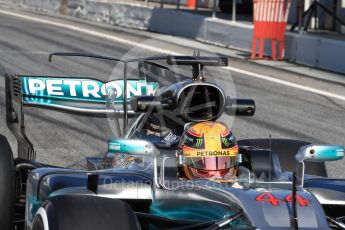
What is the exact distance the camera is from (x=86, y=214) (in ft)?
16.9

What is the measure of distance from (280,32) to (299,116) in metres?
7.39

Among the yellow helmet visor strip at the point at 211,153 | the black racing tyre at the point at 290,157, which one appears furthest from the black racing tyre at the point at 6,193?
the black racing tyre at the point at 290,157

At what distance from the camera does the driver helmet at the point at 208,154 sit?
6.14 metres

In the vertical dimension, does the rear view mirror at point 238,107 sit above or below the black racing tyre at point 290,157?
above

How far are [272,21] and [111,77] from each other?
8.89 meters

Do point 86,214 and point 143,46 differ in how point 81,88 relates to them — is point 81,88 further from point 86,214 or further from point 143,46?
point 143,46

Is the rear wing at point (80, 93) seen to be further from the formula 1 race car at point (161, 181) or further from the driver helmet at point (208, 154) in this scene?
the driver helmet at point (208, 154)

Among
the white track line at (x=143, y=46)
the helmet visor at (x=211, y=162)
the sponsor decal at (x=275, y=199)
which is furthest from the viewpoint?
the white track line at (x=143, y=46)

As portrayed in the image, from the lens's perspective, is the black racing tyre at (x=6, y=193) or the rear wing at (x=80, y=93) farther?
the rear wing at (x=80, y=93)

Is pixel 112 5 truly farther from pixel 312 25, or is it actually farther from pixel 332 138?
pixel 332 138

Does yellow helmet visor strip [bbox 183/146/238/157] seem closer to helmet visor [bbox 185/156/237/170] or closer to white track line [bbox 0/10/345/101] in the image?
helmet visor [bbox 185/156/237/170]

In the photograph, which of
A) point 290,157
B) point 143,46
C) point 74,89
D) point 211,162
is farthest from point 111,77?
point 143,46

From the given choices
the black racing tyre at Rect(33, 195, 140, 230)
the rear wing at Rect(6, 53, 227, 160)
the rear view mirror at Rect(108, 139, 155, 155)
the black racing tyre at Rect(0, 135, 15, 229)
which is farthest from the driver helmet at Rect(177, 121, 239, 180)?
the rear wing at Rect(6, 53, 227, 160)

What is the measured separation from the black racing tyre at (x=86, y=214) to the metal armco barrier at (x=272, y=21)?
1642 centimetres
